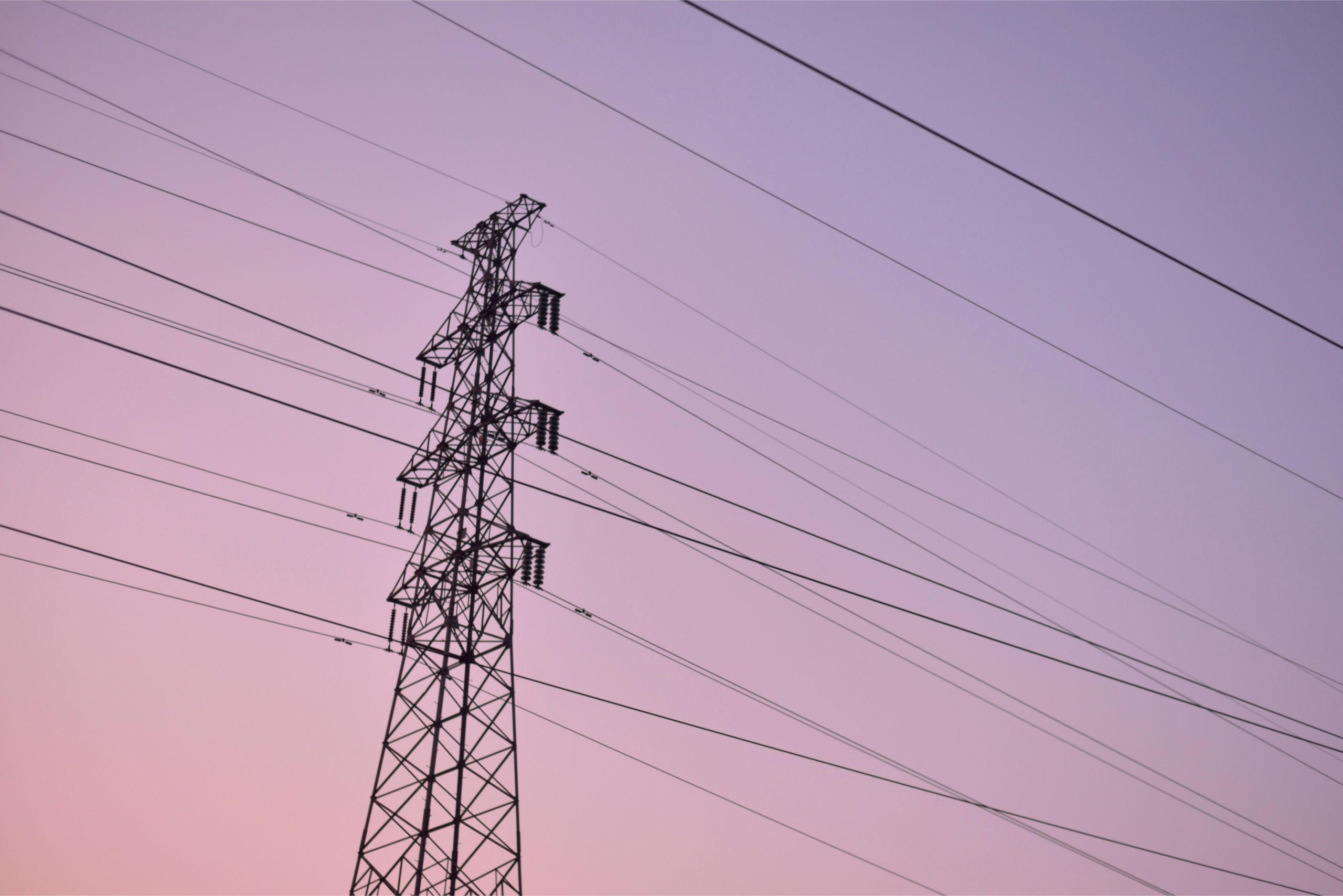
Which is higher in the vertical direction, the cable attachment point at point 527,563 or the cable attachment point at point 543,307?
the cable attachment point at point 543,307

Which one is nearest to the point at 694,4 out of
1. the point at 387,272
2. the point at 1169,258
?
the point at 1169,258

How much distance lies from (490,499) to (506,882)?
242 inches

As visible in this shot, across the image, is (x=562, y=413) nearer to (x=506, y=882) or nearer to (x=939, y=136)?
(x=506, y=882)

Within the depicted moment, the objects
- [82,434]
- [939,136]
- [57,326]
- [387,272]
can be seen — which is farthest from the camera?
[387,272]

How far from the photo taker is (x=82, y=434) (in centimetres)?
1709

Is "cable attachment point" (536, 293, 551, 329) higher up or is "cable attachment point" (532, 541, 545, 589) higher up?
"cable attachment point" (536, 293, 551, 329)

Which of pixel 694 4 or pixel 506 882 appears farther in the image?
pixel 506 882

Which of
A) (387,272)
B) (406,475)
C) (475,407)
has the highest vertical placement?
(387,272)

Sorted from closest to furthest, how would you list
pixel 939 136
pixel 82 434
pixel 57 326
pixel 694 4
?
pixel 694 4 < pixel 939 136 < pixel 57 326 < pixel 82 434

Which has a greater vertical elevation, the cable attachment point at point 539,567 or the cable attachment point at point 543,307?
the cable attachment point at point 543,307

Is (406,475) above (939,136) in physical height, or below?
above

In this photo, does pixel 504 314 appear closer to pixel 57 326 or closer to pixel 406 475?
pixel 406 475

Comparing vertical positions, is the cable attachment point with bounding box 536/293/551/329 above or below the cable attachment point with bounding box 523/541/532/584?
above

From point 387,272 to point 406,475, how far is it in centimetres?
658
